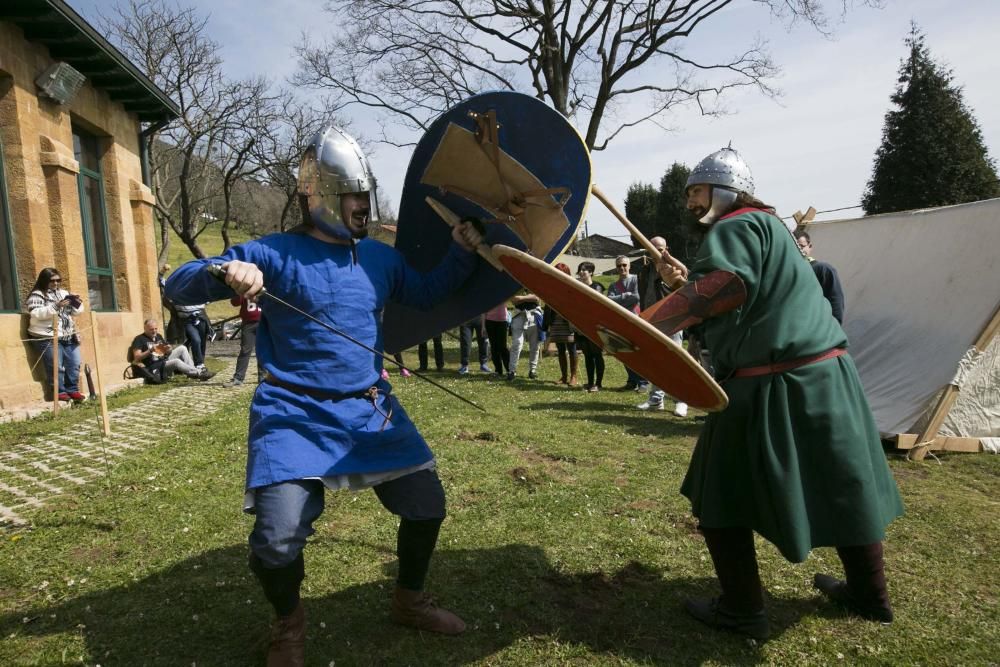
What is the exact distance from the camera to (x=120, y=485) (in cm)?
461

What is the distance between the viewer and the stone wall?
25.7 feet

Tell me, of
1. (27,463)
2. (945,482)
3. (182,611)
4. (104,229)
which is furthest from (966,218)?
(104,229)

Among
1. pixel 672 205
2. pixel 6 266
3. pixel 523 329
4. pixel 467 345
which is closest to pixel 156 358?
pixel 6 266

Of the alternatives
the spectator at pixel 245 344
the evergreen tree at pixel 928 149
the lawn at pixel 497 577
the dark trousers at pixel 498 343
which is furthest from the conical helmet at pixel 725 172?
the evergreen tree at pixel 928 149

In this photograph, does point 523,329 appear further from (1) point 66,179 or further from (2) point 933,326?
(1) point 66,179

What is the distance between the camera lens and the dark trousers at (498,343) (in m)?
10.5

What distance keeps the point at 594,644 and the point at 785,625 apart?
0.83m

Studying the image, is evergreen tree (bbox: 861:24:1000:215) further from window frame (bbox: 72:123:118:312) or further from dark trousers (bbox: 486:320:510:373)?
window frame (bbox: 72:123:118:312)

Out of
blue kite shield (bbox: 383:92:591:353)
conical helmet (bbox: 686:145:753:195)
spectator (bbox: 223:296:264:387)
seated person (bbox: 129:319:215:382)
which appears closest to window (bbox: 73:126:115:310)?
seated person (bbox: 129:319:215:382)

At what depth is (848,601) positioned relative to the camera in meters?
2.74

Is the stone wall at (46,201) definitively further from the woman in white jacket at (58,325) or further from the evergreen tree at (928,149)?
the evergreen tree at (928,149)

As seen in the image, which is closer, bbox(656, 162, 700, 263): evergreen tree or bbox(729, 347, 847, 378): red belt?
bbox(729, 347, 847, 378): red belt

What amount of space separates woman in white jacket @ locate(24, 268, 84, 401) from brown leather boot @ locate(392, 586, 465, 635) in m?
7.10

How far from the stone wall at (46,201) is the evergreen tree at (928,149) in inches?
945
